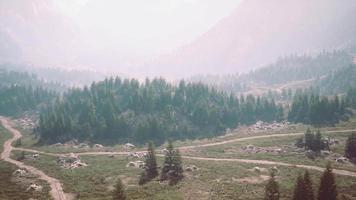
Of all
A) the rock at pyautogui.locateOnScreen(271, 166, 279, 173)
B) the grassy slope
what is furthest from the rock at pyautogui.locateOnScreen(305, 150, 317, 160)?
the grassy slope

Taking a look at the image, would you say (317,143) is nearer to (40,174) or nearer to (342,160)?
(342,160)

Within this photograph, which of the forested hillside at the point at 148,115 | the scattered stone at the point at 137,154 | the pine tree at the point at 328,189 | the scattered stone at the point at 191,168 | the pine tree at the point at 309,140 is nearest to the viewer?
the pine tree at the point at 328,189

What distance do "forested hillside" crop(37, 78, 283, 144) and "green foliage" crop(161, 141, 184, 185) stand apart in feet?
165

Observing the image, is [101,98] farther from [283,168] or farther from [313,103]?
[283,168]

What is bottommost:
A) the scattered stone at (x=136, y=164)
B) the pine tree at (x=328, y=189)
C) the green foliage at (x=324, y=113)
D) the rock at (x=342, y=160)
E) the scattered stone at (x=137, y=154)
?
the pine tree at (x=328, y=189)

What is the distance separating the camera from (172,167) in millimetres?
89625

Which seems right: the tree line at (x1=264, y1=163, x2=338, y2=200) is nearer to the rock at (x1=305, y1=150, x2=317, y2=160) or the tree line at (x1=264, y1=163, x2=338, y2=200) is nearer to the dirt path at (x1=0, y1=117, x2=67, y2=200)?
the rock at (x1=305, y1=150, x2=317, y2=160)

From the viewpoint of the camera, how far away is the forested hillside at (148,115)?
145125 millimetres

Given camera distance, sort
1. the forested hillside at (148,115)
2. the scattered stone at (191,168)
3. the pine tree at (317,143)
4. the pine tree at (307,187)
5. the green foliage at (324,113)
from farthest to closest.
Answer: the green foliage at (324,113), the forested hillside at (148,115), the pine tree at (317,143), the scattered stone at (191,168), the pine tree at (307,187)

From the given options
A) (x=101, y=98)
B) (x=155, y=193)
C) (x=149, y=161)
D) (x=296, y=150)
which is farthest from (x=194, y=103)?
(x=155, y=193)

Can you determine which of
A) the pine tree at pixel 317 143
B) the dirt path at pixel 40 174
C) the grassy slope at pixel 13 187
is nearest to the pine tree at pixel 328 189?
the pine tree at pixel 317 143

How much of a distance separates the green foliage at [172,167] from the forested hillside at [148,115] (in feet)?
165

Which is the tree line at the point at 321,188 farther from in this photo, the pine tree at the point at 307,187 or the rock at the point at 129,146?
the rock at the point at 129,146

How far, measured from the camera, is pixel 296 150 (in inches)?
4225
